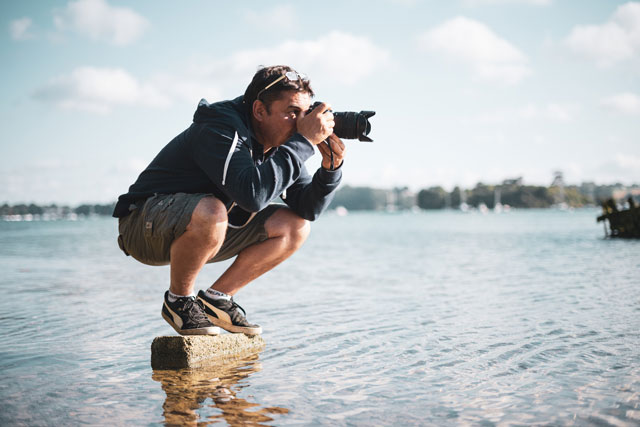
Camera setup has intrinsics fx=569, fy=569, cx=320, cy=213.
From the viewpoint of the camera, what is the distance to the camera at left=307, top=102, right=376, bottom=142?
124 inches

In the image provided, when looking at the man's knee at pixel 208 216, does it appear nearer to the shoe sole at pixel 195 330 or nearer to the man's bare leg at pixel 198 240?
the man's bare leg at pixel 198 240

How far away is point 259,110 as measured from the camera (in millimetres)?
3109

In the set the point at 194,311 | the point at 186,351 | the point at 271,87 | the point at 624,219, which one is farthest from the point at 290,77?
the point at 624,219

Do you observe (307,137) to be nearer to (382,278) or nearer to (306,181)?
(306,181)

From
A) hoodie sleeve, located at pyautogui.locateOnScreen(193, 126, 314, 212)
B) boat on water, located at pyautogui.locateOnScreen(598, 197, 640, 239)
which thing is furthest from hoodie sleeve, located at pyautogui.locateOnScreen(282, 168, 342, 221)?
boat on water, located at pyautogui.locateOnScreen(598, 197, 640, 239)

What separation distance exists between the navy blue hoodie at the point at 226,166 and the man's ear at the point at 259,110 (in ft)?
0.17

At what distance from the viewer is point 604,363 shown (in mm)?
3223

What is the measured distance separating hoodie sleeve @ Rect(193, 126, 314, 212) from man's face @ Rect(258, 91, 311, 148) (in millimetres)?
207

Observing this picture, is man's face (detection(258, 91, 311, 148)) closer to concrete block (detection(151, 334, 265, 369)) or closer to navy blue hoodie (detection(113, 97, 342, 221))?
navy blue hoodie (detection(113, 97, 342, 221))

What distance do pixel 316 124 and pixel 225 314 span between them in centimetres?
137

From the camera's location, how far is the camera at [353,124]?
314 centimetres

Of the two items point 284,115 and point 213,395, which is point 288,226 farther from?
point 213,395

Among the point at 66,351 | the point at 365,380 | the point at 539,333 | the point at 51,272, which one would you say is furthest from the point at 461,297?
the point at 51,272

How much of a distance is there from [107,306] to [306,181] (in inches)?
147
